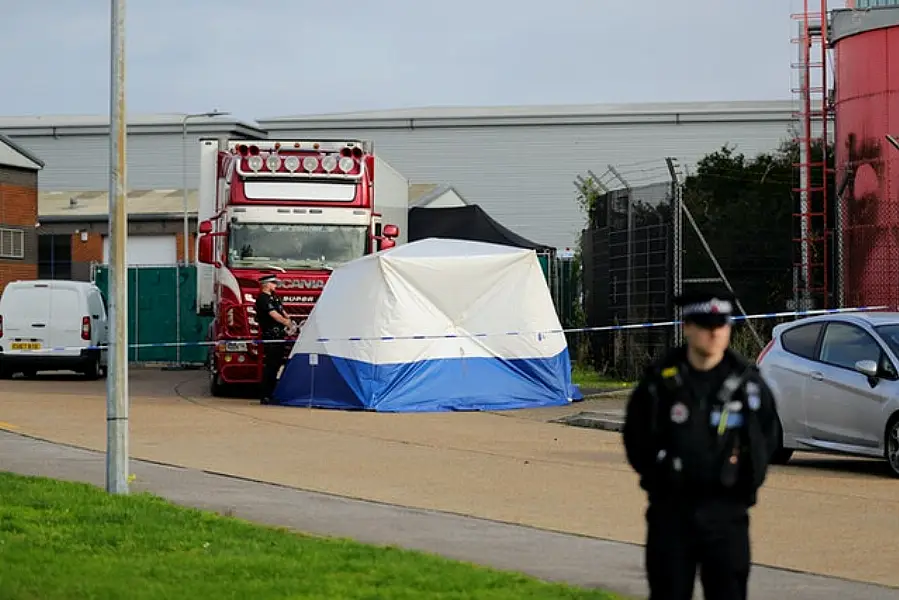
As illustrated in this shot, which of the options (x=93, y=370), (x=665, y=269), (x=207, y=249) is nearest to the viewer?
(x=207, y=249)

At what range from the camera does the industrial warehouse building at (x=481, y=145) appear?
75.8 m

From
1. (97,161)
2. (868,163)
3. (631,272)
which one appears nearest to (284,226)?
(631,272)

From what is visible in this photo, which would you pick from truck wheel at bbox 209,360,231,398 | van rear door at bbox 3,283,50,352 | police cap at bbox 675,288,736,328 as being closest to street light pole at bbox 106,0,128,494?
Result: police cap at bbox 675,288,736,328

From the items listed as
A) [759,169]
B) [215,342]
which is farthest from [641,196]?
[759,169]

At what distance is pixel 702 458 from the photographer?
242 inches

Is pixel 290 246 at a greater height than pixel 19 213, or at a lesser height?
lesser

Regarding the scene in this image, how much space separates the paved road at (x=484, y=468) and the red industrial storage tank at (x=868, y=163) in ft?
20.3

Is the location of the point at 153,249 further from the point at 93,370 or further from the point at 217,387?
the point at 217,387

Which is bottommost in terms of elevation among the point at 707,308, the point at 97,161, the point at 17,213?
the point at 707,308

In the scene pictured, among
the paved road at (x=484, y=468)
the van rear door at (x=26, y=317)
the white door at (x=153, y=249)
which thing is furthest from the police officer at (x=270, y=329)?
the white door at (x=153, y=249)

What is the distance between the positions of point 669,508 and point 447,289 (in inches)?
704

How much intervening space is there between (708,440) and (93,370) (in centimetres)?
2790

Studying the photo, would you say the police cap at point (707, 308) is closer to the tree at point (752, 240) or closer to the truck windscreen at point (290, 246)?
the truck windscreen at point (290, 246)

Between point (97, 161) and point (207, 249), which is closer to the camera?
point (207, 249)
